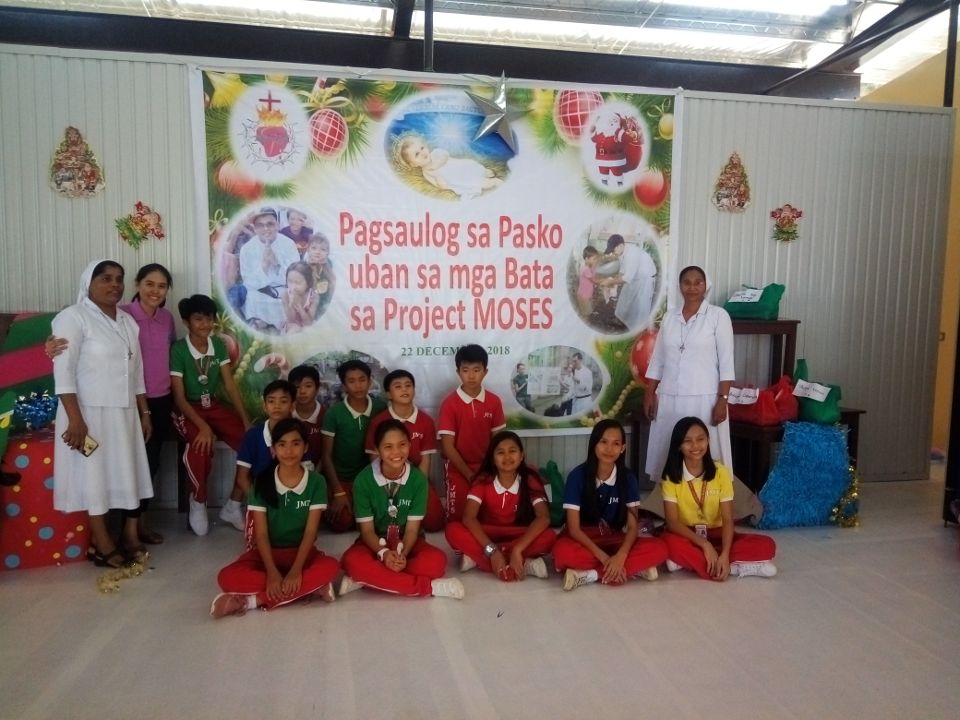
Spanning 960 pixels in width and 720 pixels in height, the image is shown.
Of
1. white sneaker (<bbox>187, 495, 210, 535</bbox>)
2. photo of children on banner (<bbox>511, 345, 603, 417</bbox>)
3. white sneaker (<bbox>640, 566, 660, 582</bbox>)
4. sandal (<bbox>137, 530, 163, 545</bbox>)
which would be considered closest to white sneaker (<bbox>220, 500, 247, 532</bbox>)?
white sneaker (<bbox>187, 495, 210, 535</bbox>)

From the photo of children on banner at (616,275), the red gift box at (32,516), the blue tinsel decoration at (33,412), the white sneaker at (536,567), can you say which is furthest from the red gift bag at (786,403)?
the blue tinsel decoration at (33,412)

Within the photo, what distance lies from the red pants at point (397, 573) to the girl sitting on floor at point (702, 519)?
1027 millimetres

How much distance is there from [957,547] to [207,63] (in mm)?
4549

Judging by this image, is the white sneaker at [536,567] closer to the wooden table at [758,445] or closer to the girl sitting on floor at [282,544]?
the girl sitting on floor at [282,544]

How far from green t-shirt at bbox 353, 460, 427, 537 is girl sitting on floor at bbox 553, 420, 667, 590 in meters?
0.62

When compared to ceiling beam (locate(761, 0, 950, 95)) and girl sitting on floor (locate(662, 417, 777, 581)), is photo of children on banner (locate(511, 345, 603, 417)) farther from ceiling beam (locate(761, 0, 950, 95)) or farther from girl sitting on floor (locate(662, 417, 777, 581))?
ceiling beam (locate(761, 0, 950, 95))

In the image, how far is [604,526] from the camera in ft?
9.94

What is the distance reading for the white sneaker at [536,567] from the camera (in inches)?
113

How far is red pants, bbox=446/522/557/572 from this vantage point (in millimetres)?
2910

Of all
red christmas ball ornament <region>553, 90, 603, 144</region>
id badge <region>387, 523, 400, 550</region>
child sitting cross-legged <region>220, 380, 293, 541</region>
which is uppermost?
red christmas ball ornament <region>553, 90, 603, 144</region>

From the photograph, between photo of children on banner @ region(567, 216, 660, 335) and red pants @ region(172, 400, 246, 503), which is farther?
photo of children on banner @ region(567, 216, 660, 335)

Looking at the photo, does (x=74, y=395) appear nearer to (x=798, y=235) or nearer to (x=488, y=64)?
(x=488, y=64)

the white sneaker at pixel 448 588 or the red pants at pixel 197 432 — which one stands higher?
the red pants at pixel 197 432

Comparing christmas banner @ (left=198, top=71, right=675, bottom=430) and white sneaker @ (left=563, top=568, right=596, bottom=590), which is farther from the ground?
christmas banner @ (left=198, top=71, right=675, bottom=430)
